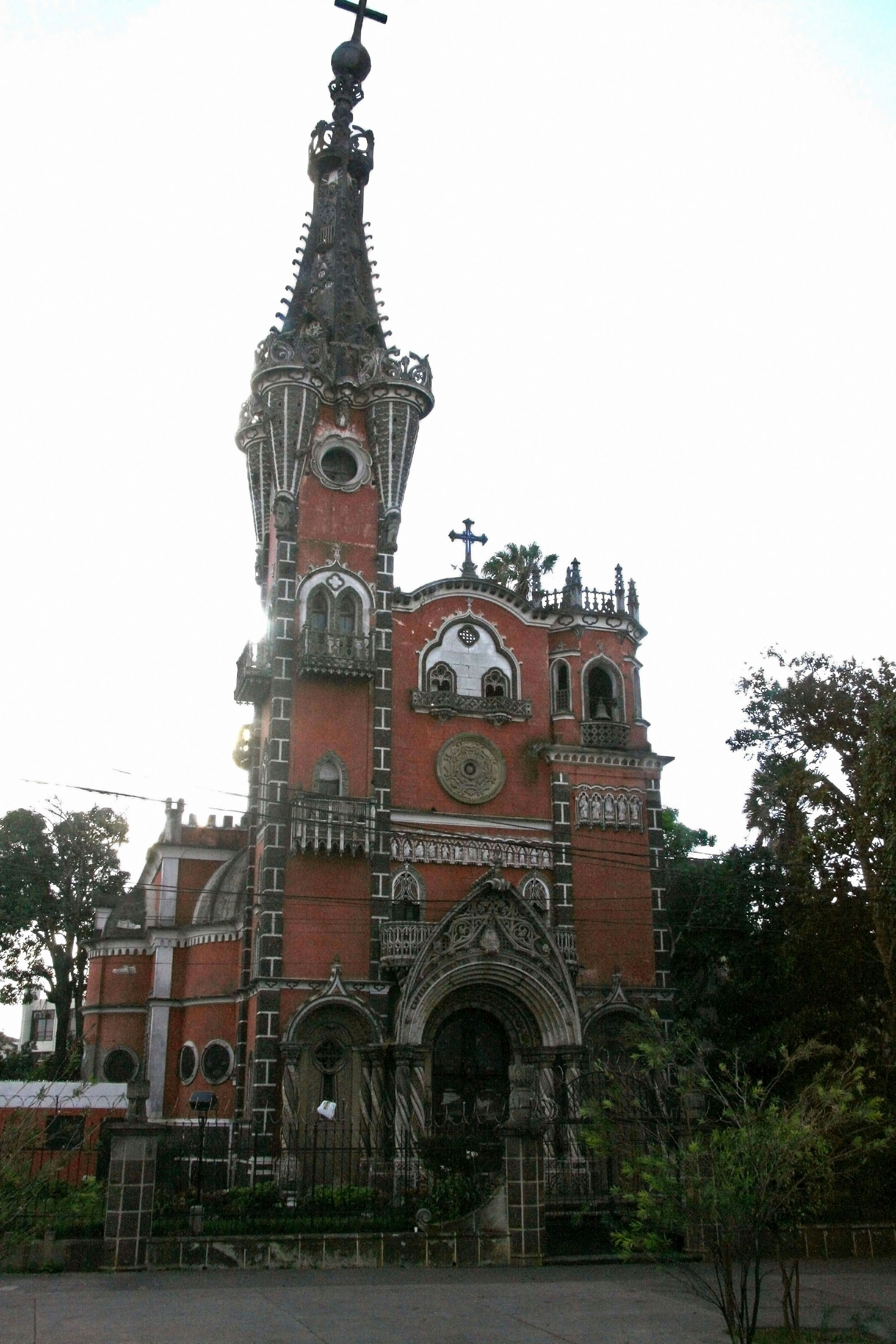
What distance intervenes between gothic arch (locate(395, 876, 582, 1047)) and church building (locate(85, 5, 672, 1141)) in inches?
2.5

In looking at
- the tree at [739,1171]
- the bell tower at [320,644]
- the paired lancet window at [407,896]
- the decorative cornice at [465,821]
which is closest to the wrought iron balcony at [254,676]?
the bell tower at [320,644]

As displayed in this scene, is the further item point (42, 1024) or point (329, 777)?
point (42, 1024)

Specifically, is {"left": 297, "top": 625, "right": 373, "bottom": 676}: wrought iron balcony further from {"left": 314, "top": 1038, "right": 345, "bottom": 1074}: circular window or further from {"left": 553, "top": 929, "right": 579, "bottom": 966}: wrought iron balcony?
{"left": 314, "top": 1038, "right": 345, "bottom": 1074}: circular window

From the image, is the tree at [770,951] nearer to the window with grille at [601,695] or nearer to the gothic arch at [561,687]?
the window with grille at [601,695]

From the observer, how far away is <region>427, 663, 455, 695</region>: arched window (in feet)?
113

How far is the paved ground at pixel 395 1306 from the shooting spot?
44.1 ft

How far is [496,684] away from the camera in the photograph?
115 feet

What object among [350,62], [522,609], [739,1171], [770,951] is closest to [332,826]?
[522,609]

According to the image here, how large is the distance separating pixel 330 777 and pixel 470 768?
13.5ft

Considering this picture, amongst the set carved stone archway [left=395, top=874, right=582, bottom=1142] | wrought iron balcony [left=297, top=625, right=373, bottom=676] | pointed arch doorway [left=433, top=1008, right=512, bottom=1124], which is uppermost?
wrought iron balcony [left=297, top=625, right=373, bottom=676]

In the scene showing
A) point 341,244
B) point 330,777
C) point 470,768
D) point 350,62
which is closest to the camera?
point 330,777

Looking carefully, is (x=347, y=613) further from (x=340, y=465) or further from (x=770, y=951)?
(x=770, y=951)

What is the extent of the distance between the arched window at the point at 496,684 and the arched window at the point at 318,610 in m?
4.88

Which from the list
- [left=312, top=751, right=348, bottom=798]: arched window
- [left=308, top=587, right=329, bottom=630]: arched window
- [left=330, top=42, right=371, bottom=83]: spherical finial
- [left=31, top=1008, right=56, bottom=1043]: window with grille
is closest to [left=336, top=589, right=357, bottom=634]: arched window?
[left=308, top=587, right=329, bottom=630]: arched window
